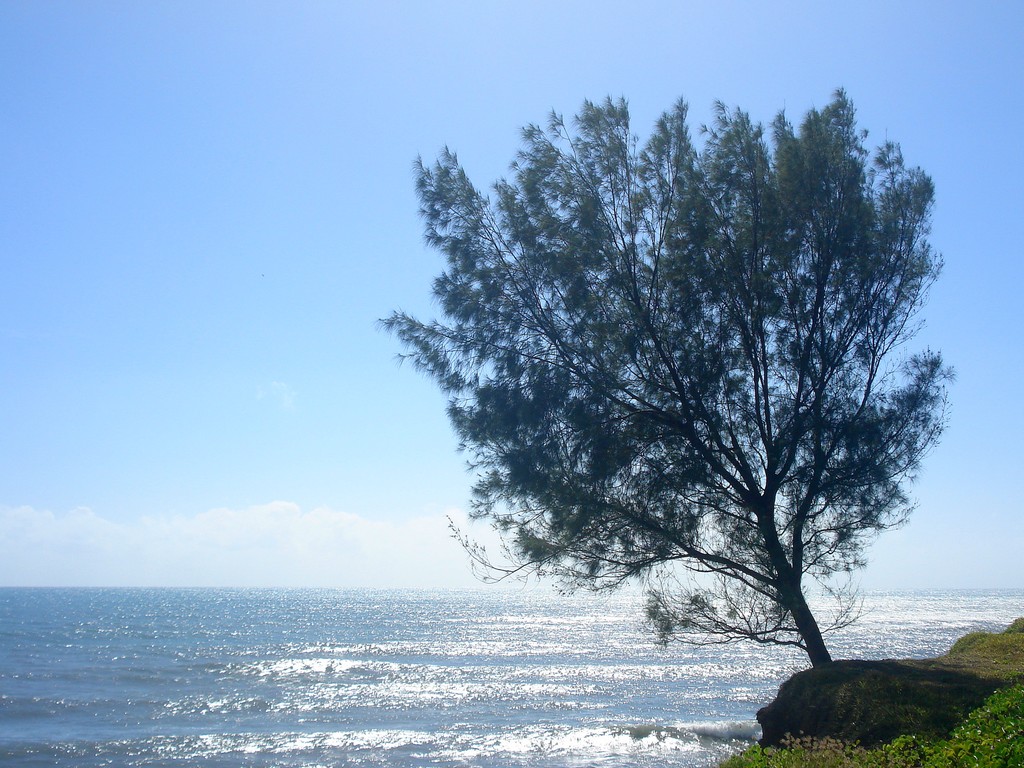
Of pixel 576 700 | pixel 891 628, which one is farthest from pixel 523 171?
pixel 891 628

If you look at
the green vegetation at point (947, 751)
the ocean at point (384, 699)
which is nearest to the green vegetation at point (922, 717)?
the green vegetation at point (947, 751)

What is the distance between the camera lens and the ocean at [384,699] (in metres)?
19.9

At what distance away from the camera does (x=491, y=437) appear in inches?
382

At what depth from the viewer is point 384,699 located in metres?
30.0

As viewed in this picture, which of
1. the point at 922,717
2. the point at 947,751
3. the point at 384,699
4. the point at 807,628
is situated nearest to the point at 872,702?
the point at 922,717

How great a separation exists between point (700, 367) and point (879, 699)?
13.4 feet

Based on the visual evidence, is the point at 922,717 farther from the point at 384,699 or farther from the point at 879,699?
the point at 384,699

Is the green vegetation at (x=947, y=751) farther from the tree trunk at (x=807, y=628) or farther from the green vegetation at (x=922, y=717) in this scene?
the tree trunk at (x=807, y=628)

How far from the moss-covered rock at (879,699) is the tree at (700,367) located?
706 mm

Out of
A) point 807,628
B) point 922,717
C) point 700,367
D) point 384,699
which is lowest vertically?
point 384,699

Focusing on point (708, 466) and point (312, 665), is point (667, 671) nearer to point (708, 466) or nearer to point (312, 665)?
point (312, 665)

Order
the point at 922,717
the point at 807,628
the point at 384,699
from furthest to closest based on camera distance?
the point at 384,699, the point at 807,628, the point at 922,717

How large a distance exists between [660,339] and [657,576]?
9.70 ft

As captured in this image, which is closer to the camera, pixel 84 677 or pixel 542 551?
pixel 542 551
